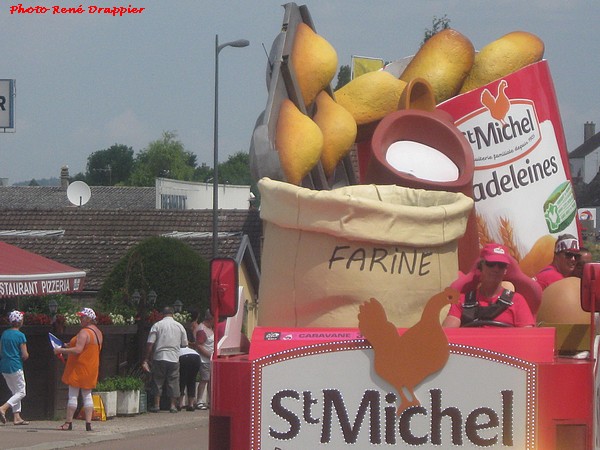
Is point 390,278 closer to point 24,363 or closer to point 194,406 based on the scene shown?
point 24,363

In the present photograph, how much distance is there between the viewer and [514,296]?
6.68m

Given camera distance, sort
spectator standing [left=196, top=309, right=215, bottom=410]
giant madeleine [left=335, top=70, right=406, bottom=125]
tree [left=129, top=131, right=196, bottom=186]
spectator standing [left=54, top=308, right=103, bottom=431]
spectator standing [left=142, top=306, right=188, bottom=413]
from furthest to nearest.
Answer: tree [left=129, top=131, right=196, bottom=186], spectator standing [left=196, top=309, right=215, bottom=410], spectator standing [left=142, top=306, right=188, bottom=413], spectator standing [left=54, top=308, right=103, bottom=431], giant madeleine [left=335, top=70, right=406, bottom=125]

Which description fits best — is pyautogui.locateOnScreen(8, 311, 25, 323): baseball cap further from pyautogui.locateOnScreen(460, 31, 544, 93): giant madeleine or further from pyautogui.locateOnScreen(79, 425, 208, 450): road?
pyautogui.locateOnScreen(460, 31, 544, 93): giant madeleine

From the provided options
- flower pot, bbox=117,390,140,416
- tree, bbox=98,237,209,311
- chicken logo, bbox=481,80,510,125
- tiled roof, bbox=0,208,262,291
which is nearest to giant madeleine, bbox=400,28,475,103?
chicken logo, bbox=481,80,510,125

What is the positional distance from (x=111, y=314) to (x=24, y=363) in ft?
12.0

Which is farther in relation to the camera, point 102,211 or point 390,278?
point 102,211

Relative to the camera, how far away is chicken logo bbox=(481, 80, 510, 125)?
8977 mm

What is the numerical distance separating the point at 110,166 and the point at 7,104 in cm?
13670

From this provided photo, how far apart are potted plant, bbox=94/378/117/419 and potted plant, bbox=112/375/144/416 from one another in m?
0.16

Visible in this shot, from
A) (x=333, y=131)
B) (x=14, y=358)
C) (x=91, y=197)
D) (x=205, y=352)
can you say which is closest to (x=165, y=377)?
(x=205, y=352)

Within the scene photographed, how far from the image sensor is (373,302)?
5992 mm

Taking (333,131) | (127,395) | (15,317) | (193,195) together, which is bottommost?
(127,395)

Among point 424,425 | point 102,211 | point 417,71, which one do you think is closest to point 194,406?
point 417,71

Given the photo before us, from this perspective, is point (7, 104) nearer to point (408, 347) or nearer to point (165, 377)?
point (165, 377)
